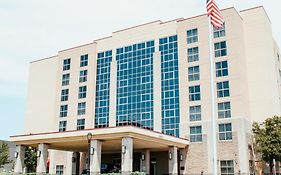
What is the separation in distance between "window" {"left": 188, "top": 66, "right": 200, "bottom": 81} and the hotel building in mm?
128

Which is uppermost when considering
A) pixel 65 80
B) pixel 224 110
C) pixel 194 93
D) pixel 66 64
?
pixel 66 64

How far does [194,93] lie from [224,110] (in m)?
4.24

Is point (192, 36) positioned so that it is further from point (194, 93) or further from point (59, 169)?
point (59, 169)

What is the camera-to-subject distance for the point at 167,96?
4441 cm

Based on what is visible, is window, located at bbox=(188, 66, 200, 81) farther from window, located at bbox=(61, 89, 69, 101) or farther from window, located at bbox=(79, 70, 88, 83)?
window, located at bbox=(61, 89, 69, 101)

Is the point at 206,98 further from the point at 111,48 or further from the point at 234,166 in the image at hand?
the point at 111,48

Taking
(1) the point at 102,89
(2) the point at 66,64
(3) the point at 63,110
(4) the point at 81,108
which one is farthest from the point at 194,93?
(2) the point at 66,64

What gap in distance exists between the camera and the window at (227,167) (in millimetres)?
38312

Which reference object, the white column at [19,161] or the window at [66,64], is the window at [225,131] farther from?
the window at [66,64]

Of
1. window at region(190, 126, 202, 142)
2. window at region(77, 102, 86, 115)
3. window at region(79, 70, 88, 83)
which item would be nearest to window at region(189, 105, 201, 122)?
window at region(190, 126, 202, 142)

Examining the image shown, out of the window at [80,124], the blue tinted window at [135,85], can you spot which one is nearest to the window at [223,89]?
the blue tinted window at [135,85]

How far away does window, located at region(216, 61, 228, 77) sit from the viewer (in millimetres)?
41500

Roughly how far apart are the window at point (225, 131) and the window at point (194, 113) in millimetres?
2908

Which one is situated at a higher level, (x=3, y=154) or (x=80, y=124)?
(x=80, y=124)
